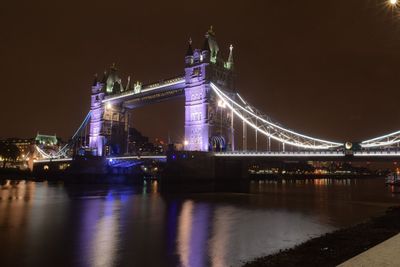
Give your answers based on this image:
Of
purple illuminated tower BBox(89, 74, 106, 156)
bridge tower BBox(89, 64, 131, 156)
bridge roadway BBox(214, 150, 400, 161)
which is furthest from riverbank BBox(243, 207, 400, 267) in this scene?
purple illuminated tower BBox(89, 74, 106, 156)

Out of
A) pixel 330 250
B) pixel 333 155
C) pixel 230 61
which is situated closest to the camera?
pixel 330 250

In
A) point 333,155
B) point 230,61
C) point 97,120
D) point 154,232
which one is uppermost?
point 230,61

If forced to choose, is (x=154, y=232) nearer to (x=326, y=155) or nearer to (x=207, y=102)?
(x=326, y=155)

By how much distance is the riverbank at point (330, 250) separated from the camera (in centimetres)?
806

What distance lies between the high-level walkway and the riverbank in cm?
95

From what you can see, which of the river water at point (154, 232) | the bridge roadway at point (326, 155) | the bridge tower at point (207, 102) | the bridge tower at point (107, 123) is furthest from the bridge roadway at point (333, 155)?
the bridge tower at point (107, 123)

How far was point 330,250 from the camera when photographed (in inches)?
358

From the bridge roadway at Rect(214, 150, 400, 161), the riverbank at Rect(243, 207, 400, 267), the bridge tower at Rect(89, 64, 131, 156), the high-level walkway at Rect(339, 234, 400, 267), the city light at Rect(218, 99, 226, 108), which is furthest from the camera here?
the bridge tower at Rect(89, 64, 131, 156)

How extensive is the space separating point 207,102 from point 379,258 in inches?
1709

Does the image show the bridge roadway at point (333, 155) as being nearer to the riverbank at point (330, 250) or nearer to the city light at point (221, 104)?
the city light at point (221, 104)

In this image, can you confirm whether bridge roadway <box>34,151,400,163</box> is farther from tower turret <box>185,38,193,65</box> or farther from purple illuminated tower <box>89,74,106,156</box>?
purple illuminated tower <box>89,74,106,156</box>

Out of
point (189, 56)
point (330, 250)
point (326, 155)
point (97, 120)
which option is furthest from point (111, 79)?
point (330, 250)

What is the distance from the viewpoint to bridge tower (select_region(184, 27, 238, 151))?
162 ft

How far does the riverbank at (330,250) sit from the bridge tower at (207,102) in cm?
3729
